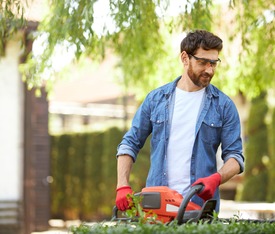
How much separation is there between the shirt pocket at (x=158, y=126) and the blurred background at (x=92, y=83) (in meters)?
1.59

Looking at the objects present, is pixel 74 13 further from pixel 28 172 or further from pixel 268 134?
pixel 268 134

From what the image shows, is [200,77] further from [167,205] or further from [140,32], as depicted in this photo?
[140,32]

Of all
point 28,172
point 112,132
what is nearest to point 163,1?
point 28,172

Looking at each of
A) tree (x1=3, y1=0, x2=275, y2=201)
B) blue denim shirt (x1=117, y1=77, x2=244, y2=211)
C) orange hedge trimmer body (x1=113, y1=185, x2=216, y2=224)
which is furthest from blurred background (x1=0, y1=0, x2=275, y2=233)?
orange hedge trimmer body (x1=113, y1=185, x2=216, y2=224)

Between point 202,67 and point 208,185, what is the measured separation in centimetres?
65

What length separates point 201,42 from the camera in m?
4.64

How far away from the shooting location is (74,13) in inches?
259

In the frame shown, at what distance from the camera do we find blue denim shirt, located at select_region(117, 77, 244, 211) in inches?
182

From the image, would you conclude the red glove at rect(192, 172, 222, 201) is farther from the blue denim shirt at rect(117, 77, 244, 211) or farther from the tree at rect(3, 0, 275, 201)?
the tree at rect(3, 0, 275, 201)

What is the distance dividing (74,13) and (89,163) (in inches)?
450

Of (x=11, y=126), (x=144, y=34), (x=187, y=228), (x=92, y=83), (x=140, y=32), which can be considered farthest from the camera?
(x=92, y=83)

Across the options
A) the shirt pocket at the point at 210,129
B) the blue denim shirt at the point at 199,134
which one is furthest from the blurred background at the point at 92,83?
the shirt pocket at the point at 210,129

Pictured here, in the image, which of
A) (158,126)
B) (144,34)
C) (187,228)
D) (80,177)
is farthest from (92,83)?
(187,228)

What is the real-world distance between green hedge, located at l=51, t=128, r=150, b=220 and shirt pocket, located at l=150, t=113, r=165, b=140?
12465 millimetres
